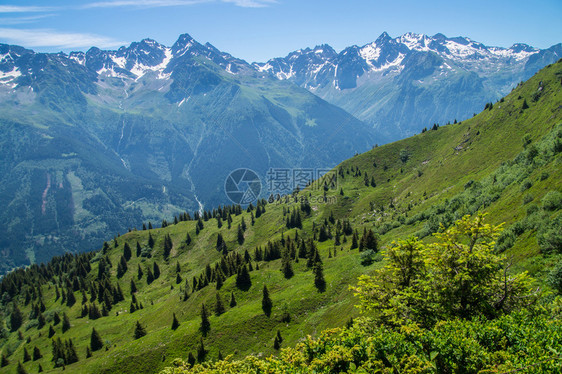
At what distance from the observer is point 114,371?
84.6 meters

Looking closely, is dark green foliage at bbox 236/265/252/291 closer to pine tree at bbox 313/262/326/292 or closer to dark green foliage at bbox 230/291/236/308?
dark green foliage at bbox 230/291/236/308

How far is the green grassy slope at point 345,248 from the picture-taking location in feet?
218

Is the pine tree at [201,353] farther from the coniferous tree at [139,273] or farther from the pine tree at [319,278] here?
the coniferous tree at [139,273]

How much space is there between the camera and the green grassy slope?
66.3 metres

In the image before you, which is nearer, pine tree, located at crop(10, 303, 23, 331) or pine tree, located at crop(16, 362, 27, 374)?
pine tree, located at crop(16, 362, 27, 374)

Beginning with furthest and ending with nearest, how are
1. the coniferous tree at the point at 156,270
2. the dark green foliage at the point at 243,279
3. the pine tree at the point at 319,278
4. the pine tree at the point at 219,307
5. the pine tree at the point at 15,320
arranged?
1. the coniferous tree at the point at 156,270
2. the pine tree at the point at 15,320
3. the dark green foliage at the point at 243,279
4. the pine tree at the point at 219,307
5. the pine tree at the point at 319,278

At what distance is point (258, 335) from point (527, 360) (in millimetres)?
65863

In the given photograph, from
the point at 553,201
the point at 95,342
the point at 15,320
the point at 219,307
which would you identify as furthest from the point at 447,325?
the point at 15,320

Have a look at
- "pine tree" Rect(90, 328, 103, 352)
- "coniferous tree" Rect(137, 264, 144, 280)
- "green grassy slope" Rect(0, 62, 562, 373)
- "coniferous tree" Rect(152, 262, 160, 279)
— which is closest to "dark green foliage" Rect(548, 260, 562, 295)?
"green grassy slope" Rect(0, 62, 562, 373)

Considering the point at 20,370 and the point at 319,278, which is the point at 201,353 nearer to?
the point at 319,278

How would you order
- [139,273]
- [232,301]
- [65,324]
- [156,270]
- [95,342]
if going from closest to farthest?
[232,301], [95,342], [65,324], [156,270], [139,273]

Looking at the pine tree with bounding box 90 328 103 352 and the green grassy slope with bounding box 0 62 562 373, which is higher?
the green grassy slope with bounding box 0 62 562 373

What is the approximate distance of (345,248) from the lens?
120125mm

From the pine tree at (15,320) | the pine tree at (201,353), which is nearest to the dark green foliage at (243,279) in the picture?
the pine tree at (201,353)
